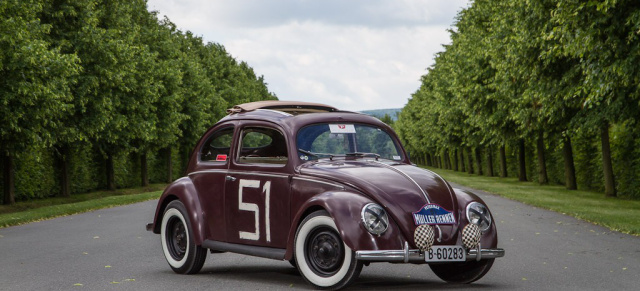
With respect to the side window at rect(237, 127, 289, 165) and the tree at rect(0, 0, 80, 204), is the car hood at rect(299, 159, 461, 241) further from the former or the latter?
the tree at rect(0, 0, 80, 204)

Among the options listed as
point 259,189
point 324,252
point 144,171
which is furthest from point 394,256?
point 144,171

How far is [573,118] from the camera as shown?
23.9m

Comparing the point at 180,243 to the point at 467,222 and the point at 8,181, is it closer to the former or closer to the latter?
the point at 467,222

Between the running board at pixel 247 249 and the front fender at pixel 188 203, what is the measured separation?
16 centimetres

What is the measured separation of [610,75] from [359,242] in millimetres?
11680

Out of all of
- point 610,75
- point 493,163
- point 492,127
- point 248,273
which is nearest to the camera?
point 248,273

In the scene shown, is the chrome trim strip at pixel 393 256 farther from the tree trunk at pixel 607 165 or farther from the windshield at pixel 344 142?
the tree trunk at pixel 607 165

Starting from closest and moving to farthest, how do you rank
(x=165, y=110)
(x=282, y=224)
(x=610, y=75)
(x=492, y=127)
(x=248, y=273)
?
(x=282, y=224), (x=248, y=273), (x=610, y=75), (x=492, y=127), (x=165, y=110)

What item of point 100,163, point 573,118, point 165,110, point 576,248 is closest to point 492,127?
point 573,118

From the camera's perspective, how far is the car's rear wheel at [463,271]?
7.71m

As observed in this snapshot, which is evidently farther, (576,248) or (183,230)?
(576,248)

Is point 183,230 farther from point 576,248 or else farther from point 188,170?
point 576,248

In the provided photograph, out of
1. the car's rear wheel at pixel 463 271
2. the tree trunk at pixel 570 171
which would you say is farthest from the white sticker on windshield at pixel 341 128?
the tree trunk at pixel 570 171

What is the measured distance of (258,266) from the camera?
31.8 feet
